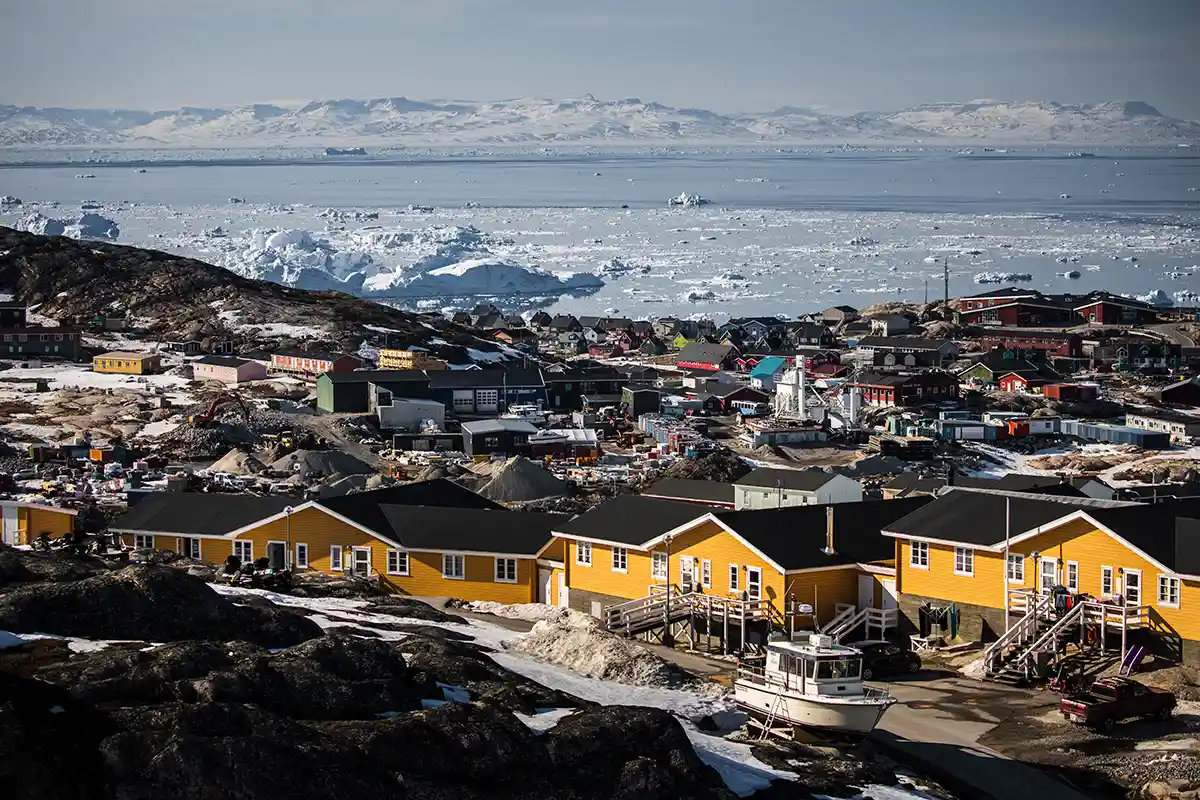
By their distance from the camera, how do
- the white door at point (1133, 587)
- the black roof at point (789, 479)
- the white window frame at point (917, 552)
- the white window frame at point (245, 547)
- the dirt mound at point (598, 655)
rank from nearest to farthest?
the dirt mound at point (598, 655) → the white door at point (1133, 587) → the white window frame at point (917, 552) → the white window frame at point (245, 547) → the black roof at point (789, 479)

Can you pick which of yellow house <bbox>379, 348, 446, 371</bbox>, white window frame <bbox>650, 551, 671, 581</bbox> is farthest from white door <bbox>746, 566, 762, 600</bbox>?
yellow house <bbox>379, 348, 446, 371</bbox>

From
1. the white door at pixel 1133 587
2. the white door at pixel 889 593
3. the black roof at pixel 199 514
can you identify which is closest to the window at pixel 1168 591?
the white door at pixel 1133 587

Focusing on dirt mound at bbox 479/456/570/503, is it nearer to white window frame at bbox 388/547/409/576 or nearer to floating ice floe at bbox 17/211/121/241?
white window frame at bbox 388/547/409/576

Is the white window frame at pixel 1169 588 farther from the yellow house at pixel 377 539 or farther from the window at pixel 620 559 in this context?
the yellow house at pixel 377 539

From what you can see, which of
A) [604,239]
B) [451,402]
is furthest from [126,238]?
[451,402]

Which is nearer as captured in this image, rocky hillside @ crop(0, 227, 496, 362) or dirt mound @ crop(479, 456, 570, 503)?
dirt mound @ crop(479, 456, 570, 503)

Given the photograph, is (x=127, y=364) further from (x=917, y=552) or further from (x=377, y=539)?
(x=917, y=552)
